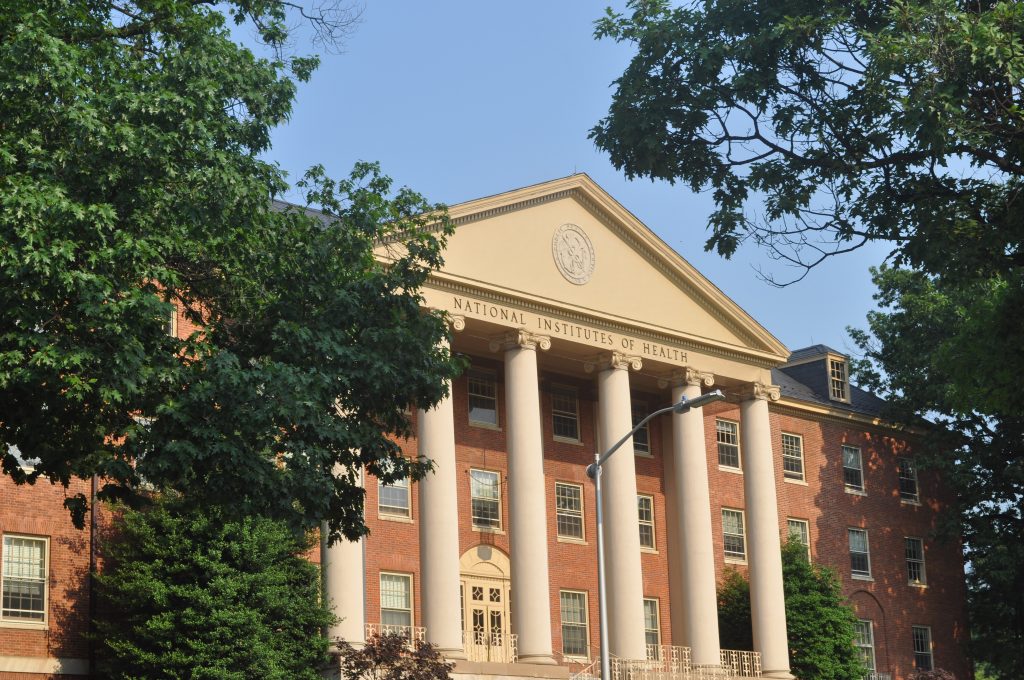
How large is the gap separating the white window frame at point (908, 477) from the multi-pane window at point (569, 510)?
19016 mm

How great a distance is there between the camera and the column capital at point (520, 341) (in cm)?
4547

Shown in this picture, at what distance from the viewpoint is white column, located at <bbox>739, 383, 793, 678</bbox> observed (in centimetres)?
5034

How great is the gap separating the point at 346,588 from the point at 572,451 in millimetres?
13888

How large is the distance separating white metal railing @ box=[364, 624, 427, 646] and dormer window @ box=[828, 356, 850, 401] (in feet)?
88.1

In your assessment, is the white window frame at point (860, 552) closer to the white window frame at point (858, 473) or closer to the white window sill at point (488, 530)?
the white window frame at point (858, 473)

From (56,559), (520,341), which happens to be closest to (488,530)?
(520,341)

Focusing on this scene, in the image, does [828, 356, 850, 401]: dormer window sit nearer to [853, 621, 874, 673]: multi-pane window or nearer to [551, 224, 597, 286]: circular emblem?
[853, 621, 874, 673]: multi-pane window

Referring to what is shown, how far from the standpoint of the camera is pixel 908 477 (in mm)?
64875

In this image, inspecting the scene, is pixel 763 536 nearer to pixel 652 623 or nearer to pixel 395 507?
pixel 652 623

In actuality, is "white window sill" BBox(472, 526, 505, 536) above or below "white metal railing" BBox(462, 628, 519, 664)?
above

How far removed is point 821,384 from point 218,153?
45.3m

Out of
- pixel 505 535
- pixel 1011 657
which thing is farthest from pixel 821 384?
pixel 505 535

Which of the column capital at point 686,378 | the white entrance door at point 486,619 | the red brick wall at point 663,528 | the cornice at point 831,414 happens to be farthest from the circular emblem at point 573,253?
the cornice at point 831,414

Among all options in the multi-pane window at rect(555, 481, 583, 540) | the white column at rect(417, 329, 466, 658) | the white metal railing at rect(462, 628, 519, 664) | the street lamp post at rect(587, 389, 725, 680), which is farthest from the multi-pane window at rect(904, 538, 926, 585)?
the street lamp post at rect(587, 389, 725, 680)
